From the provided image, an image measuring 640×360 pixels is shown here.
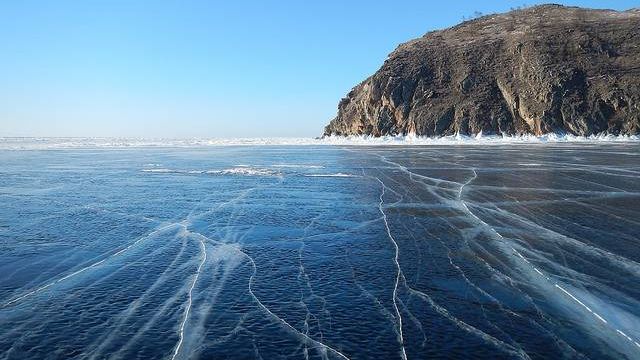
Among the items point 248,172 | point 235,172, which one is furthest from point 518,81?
point 235,172

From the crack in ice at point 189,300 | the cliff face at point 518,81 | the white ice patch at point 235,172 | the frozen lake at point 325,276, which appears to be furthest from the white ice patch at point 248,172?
the cliff face at point 518,81

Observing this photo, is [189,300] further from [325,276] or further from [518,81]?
[518,81]

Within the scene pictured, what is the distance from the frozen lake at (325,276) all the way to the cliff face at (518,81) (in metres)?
55.1

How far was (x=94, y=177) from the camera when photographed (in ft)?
96.2

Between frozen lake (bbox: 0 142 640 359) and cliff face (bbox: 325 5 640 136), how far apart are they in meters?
55.1

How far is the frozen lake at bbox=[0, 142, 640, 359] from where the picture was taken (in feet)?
22.4

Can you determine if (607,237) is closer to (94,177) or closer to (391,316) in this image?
(391,316)

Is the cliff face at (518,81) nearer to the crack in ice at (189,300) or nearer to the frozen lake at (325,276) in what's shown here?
the frozen lake at (325,276)

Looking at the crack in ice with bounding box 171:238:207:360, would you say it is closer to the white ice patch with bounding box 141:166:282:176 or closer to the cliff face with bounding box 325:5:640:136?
the white ice patch with bounding box 141:166:282:176

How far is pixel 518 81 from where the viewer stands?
76688 mm

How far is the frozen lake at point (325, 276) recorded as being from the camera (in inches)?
269

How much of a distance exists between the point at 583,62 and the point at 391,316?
79.4m

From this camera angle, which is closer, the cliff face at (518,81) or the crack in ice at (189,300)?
the crack in ice at (189,300)

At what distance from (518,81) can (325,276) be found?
75.2 m
